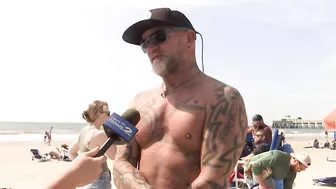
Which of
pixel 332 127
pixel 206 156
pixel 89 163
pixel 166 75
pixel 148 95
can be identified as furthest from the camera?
pixel 332 127

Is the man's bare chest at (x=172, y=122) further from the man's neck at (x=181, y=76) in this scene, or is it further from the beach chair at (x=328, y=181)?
the beach chair at (x=328, y=181)

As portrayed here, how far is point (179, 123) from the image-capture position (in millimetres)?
2814

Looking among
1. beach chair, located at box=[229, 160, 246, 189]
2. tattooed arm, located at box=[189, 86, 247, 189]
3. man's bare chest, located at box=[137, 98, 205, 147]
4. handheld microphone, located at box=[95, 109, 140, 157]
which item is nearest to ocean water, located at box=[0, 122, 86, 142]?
beach chair, located at box=[229, 160, 246, 189]

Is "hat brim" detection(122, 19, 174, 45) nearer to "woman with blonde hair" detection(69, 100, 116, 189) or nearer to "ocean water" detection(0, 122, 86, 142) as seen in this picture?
"woman with blonde hair" detection(69, 100, 116, 189)

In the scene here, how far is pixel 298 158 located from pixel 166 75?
408 centimetres

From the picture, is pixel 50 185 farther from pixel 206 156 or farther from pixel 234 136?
pixel 234 136

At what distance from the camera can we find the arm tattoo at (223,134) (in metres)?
2.67

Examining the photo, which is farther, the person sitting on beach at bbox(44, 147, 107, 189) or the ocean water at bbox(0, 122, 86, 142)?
the ocean water at bbox(0, 122, 86, 142)

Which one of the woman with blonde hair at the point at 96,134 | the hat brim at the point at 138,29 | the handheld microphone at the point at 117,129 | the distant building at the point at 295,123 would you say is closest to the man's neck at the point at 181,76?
the hat brim at the point at 138,29

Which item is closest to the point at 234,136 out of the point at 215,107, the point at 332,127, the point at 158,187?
the point at 215,107

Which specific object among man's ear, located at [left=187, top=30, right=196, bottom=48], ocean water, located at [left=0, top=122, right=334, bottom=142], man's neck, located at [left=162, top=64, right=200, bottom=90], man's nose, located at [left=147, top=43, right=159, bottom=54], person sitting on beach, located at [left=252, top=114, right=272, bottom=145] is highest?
man's ear, located at [left=187, top=30, right=196, bottom=48]

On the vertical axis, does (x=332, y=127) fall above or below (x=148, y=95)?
below

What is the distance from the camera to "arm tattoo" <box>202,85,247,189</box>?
267cm

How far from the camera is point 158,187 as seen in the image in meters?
2.76
